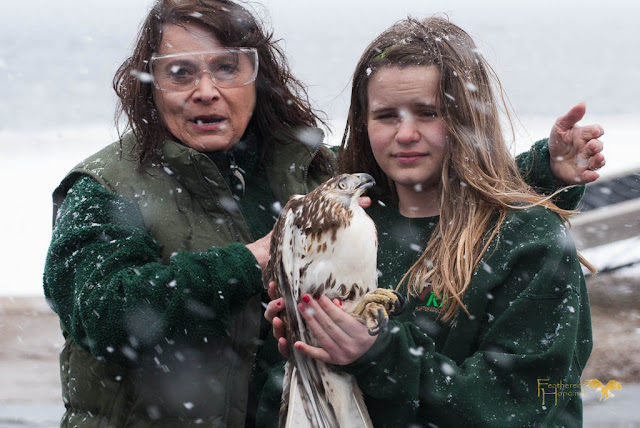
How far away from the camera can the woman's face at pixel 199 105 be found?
92.5 inches

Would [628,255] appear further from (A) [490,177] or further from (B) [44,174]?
(B) [44,174]

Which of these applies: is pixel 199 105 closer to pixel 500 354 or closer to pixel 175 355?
pixel 175 355

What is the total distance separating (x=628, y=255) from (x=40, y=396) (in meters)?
4.65

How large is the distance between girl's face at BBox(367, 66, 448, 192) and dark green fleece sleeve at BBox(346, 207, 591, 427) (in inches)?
13.9

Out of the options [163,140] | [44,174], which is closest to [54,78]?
[44,174]

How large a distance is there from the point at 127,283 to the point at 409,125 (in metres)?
0.92

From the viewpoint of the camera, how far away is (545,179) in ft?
7.41

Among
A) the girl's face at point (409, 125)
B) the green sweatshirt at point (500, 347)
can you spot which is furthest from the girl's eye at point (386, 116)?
the green sweatshirt at point (500, 347)

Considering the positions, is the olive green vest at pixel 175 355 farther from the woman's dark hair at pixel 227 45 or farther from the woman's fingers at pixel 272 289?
the woman's fingers at pixel 272 289

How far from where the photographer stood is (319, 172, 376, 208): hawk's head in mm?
1946

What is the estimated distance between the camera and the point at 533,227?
195cm

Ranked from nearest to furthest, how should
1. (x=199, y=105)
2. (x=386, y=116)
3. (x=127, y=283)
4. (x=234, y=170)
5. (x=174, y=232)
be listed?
1. (x=127, y=283)
2. (x=386, y=116)
3. (x=174, y=232)
4. (x=199, y=105)
5. (x=234, y=170)
